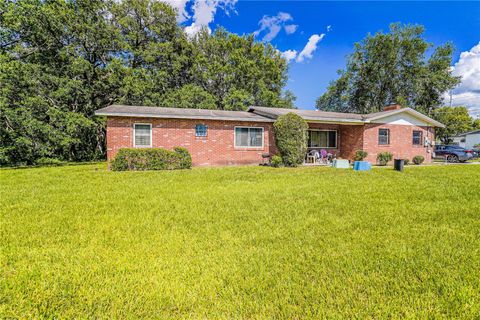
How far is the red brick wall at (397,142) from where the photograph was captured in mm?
16938

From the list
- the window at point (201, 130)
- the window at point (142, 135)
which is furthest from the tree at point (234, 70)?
the window at point (142, 135)

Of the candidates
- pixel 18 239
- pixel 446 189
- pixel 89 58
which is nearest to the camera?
pixel 18 239

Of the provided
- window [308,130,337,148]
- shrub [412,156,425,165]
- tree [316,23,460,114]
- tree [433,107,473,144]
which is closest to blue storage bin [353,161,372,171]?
window [308,130,337,148]

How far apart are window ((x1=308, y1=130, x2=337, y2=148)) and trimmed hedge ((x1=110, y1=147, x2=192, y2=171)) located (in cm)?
950

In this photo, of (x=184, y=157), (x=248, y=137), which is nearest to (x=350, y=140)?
(x=248, y=137)

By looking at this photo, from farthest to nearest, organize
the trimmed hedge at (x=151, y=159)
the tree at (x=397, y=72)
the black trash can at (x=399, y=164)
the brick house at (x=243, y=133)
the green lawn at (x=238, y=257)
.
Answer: the tree at (x=397, y=72) → the brick house at (x=243, y=133) → the black trash can at (x=399, y=164) → the trimmed hedge at (x=151, y=159) → the green lawn at (x=238, y=257)

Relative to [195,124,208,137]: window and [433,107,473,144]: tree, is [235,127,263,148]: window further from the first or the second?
[433,107,473,144]: tree

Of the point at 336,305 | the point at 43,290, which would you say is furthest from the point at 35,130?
the point at 336,305

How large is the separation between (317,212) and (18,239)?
518 cm

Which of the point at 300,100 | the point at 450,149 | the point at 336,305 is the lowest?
the point at 336,305

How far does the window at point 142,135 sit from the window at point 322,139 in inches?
435

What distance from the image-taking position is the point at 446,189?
24.5ft

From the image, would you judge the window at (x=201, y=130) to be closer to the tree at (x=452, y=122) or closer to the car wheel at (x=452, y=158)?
the car wheel at (x=452, y=158)

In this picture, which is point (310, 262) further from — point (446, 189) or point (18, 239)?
point (446, 189)
